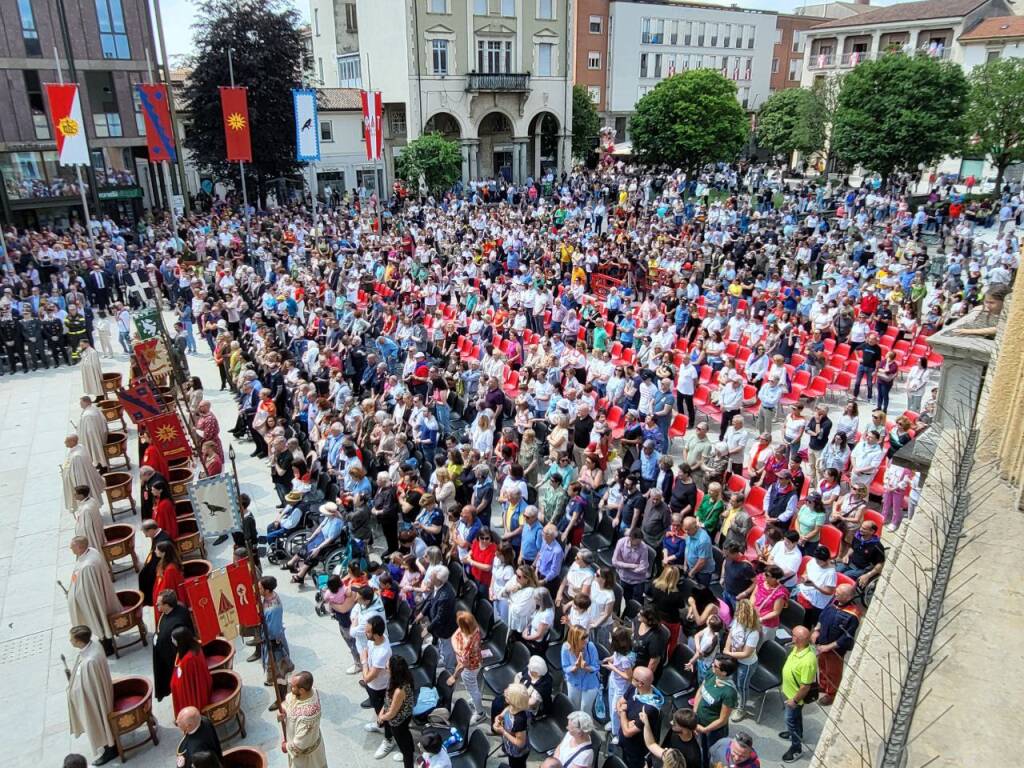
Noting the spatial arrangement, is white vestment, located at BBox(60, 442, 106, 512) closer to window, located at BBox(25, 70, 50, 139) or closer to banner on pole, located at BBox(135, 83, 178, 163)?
banner on pole, located at BBox(135, 83, 178, 163)

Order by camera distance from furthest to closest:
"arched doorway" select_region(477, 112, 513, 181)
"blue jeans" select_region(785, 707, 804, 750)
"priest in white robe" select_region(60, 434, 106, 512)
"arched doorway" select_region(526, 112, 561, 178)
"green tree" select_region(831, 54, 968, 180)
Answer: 1. "arched doorway" select_region(526, 112, 561, 178)
2. "arched doorway" select_region(477, 112, 513, 181)
3. "green tree" select_region(831, 54, 968, 180)
4. "priest in white robe" select_region(60, 434, 106, 512)
5. "blue jeans" select_region(785, 707, 804, 750)

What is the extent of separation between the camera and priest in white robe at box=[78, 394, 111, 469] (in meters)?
13.0

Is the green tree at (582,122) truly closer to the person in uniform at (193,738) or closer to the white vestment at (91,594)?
the white vestment at (91,594)

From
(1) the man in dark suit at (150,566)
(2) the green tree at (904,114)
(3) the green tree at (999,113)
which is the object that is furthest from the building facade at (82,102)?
(3) the green tree at (999,113)

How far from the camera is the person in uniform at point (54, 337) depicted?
20156mm

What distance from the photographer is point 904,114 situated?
36.6 meters

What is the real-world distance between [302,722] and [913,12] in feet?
220

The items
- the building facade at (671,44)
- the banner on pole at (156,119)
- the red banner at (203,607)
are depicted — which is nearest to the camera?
the red banner at (203,607)

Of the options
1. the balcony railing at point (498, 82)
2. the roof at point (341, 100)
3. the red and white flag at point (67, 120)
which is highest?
the balcony railing at point (498, 82)

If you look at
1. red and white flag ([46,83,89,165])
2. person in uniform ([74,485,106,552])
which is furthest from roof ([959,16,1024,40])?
person in uniform ([74,485,106,552])

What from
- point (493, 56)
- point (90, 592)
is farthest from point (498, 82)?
point (90, 592)

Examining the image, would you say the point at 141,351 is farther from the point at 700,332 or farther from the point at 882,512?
the point at 882,512

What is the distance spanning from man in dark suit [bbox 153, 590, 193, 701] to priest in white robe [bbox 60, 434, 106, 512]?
4389 mm

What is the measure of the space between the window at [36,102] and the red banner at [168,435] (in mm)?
30443
